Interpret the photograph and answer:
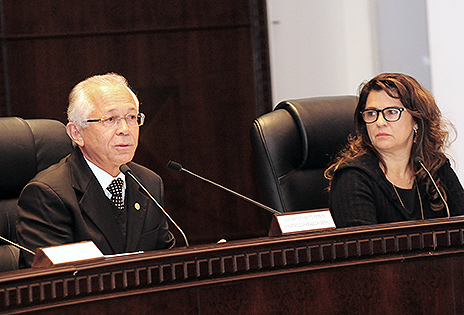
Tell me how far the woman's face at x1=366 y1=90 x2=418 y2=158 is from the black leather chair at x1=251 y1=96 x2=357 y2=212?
0.16m

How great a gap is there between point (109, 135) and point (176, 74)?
152 cm

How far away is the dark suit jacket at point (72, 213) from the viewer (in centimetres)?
190

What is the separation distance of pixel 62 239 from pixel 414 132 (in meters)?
1.19

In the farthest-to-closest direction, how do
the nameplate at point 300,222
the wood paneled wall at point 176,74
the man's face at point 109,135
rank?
the wood paneled wall at point 176,74 → the man's face at point 109,135 → the nameplate at point 300,222

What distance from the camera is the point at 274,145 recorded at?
7.71 feet

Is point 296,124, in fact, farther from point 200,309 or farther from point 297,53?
point 297,53

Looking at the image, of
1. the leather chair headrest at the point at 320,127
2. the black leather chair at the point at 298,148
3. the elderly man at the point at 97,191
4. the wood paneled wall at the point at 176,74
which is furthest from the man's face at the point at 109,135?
the wood paneled wall at the point at 176,74

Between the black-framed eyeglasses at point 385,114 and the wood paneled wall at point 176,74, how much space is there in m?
1.33

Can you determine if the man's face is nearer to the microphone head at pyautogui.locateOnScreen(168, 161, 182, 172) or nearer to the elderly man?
the elderly man

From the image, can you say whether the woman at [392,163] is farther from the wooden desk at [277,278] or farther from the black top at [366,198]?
the wooden desk at [277,278]

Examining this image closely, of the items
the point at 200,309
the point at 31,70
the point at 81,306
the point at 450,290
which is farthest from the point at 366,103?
the point at 31,70

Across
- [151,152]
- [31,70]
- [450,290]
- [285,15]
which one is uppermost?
[285,15]

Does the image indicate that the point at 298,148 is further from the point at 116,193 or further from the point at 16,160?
the point at 16,160

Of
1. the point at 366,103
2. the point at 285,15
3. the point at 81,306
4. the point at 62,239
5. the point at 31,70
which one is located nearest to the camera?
the point at 81,306
